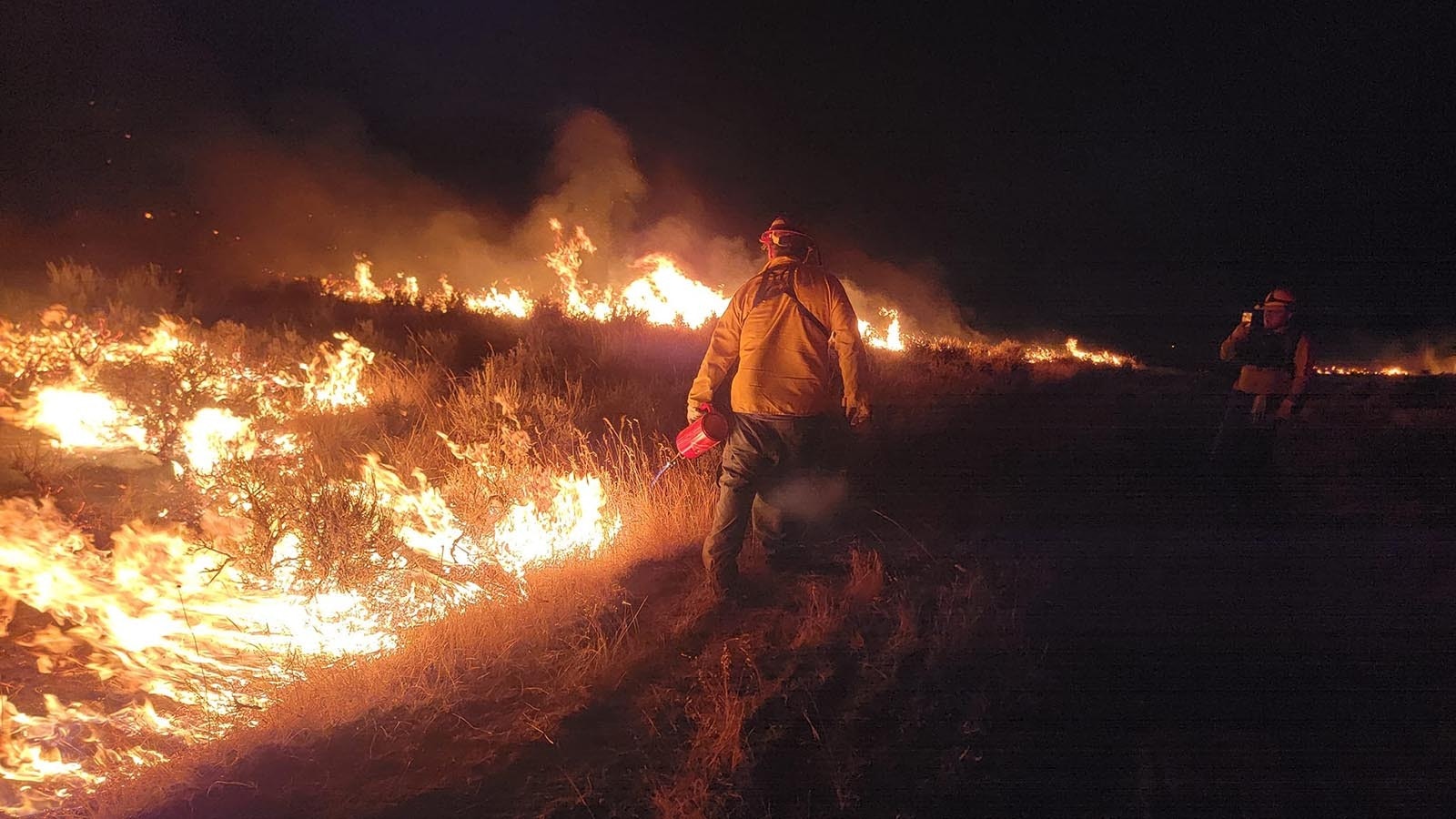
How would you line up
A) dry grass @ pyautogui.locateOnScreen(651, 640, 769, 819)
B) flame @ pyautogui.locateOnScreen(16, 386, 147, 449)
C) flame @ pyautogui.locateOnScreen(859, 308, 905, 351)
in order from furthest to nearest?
1. flame @ pyautogui.locateOnScreen(859, 308, 905, 351)
2. flame @ pyautogui.locateOnScreen(16, 386, 147, 449)
3. dry grass @ pyautogui.locateOnScreen(651, 640, 769, 819)

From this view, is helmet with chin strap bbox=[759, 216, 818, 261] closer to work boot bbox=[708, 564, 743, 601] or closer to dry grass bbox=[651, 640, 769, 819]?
work boot bbox=[708, 564, 743, 601]

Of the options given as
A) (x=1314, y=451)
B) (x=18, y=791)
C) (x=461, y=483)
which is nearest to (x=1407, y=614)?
(x=1314, y=451)


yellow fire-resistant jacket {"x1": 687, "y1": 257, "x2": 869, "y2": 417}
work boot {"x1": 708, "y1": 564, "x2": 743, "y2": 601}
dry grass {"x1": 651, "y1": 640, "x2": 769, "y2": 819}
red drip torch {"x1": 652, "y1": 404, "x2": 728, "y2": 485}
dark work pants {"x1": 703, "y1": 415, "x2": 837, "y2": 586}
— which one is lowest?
dry grass {"x1": 651, "y1": 640, "x2": 769, "y2": 819}

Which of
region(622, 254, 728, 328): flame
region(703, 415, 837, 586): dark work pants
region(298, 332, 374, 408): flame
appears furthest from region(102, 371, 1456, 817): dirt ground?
region(622, 254, 728, 328): flame

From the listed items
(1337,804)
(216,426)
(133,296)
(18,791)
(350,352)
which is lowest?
(1337,804)

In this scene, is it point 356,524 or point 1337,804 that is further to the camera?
point 356,524

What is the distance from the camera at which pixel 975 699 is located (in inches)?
117

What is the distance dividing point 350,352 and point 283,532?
15.4ft

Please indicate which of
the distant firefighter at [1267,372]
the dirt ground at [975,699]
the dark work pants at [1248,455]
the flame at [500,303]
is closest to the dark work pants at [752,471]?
the dirt ground at [975,699]

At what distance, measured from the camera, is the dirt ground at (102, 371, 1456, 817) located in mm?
2588

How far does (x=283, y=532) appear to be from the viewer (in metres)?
3.65

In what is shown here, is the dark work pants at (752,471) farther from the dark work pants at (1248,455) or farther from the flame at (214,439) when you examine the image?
the dark work pants at (1248,455)

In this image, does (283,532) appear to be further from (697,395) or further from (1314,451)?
(1314,451)

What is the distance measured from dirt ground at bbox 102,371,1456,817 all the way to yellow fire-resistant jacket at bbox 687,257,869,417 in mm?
1023
